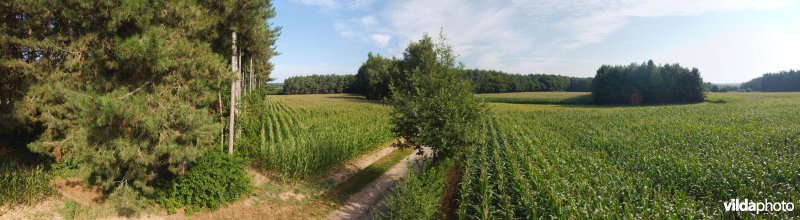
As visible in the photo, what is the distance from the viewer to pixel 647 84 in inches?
2655

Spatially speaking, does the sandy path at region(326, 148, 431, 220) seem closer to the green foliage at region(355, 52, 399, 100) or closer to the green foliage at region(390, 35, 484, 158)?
the green foliage at region(390, 35, 484, 158)

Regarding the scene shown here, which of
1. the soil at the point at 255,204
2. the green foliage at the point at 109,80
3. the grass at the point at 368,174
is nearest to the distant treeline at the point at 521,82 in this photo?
the grass at the point at 368,174

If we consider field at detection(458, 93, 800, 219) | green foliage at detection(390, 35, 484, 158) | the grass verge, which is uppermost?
green foliage at detection(390, 35, 484, 158)

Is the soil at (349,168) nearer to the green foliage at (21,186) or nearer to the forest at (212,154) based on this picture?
the forest at (212,154)

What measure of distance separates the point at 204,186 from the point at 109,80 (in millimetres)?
3407

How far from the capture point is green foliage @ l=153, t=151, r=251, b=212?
9.58 meters

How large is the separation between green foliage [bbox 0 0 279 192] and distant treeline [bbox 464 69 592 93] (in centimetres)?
8185

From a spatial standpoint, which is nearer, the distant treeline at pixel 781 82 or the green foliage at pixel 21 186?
the green foliage at pixel 21 186

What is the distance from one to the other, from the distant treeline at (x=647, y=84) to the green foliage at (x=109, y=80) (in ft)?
250

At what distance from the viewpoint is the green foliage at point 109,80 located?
7.52 meters

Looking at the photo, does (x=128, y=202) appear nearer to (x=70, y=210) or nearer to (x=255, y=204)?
(x=70, y=210)

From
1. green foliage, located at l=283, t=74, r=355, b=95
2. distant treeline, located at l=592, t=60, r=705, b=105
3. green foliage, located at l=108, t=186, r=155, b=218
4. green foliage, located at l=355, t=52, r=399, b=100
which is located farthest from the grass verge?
green foliage, located at l=283, t=74, r=355, b=95

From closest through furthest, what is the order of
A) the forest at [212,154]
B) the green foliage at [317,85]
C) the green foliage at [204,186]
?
the forest at [212,154], the green foliage at [204,186], the green foliage at [317,85]

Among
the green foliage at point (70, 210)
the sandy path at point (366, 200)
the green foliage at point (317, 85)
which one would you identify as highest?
the green foliage at point (317, 85)
